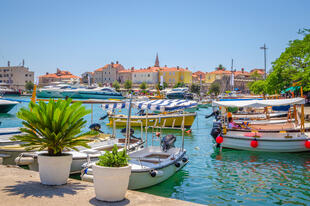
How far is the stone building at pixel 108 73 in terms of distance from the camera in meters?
182

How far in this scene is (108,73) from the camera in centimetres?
18412

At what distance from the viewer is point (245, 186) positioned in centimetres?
1322

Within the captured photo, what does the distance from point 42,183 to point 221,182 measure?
26.2 feet

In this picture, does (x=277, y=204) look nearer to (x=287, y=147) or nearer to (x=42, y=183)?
(x=42, y=183)

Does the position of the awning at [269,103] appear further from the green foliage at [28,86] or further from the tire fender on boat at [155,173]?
the green foliage at [28,86]

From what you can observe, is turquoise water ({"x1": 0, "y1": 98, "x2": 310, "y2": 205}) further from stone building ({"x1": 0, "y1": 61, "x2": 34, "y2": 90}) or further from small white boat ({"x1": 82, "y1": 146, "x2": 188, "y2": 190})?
stone building ({"x1": 0, "y1": 61, "x2": 34, "y2": 90})

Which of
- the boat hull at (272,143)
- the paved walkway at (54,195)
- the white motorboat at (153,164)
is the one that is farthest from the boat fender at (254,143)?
the paved walkway at (54,195)

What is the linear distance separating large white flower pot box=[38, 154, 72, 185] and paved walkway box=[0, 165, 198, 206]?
0.19 metres

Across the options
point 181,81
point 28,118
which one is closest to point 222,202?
point 28,118

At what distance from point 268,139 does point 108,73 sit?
16903cm

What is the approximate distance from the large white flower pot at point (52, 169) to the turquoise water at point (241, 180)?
13.8ft

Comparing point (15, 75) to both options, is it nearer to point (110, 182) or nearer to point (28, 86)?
point (28, 86)

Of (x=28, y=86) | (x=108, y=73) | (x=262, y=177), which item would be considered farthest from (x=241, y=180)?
(x=108, y=73)

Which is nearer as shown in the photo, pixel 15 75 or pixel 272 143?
pixel 272 143
